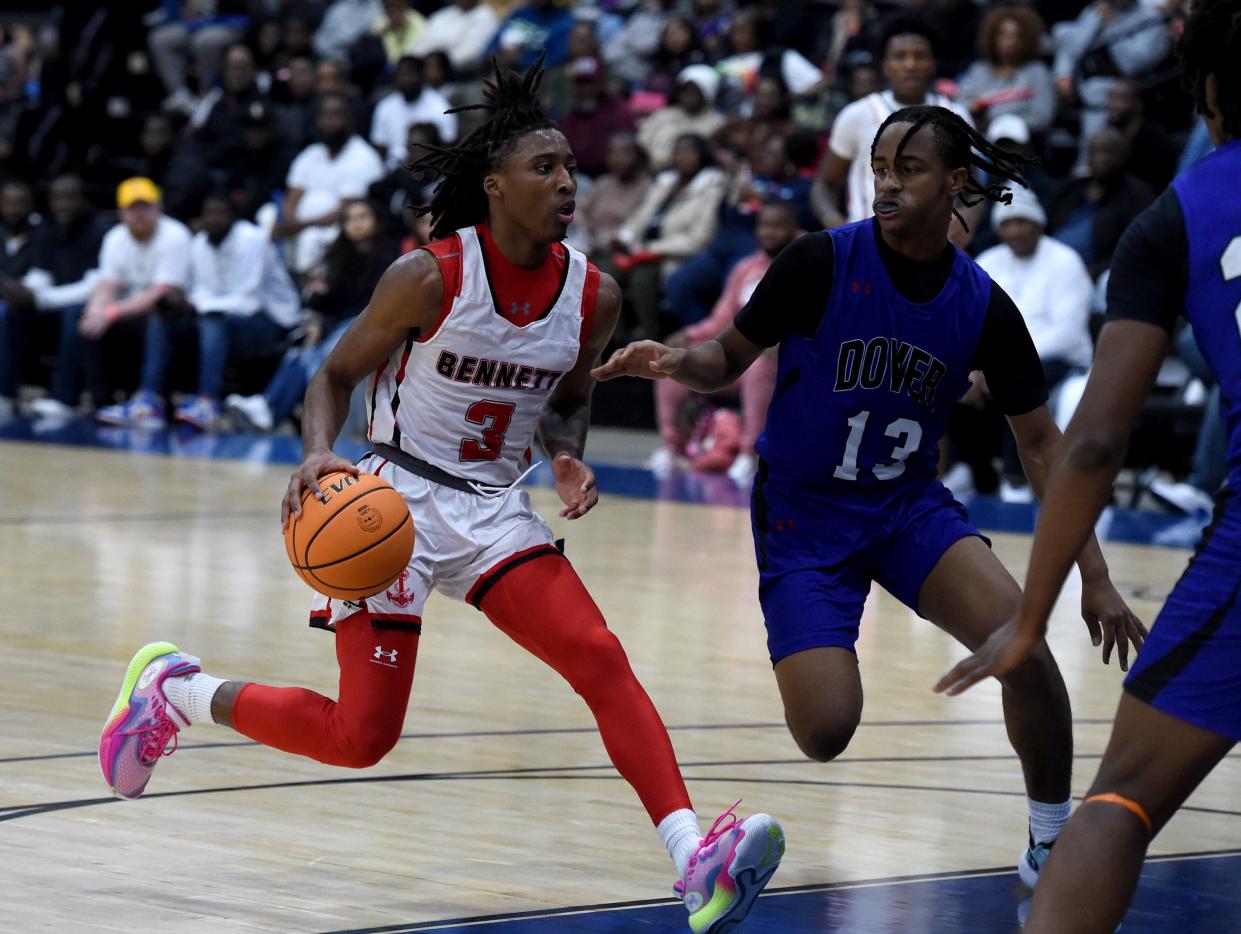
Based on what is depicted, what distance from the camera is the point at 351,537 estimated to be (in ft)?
13.5

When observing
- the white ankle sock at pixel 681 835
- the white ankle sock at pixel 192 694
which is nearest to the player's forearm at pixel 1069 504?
the white ankle sock at pixel 681 835

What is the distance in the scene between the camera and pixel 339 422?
175 inches

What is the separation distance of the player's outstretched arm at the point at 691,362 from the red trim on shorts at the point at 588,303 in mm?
266

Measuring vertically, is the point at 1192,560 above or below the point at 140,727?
above

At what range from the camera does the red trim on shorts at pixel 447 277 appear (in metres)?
4.44

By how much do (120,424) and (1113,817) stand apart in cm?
1253

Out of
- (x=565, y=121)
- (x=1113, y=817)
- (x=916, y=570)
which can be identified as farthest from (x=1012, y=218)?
(x=1113, y=817)

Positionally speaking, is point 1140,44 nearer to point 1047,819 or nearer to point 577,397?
point 577,397

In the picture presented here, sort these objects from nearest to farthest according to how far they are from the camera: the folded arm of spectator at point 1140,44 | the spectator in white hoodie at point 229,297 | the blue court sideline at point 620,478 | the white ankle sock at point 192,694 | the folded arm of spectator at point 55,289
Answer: the white ankle sock at point 192,694, the blue court sideline at point 620,478, the folded arm of spectator at point 1140,44, the spectator in white hoodie at point 229,297, the folded arm of spectator at point 55,289

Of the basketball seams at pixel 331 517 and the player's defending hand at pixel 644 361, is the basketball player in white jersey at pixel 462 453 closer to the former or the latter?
the basketball seams at pixel 331 517

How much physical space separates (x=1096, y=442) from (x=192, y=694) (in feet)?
7.89

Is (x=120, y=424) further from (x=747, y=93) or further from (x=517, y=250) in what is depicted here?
(x=517, y=250)

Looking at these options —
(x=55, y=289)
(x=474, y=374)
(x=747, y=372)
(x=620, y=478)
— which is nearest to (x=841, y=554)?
(x=474, y=374)

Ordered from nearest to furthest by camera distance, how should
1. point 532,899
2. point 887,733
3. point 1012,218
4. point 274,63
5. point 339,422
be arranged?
point 532,899 → point 339,422 → point 887,733 → point 1012,218 → point 274,63
